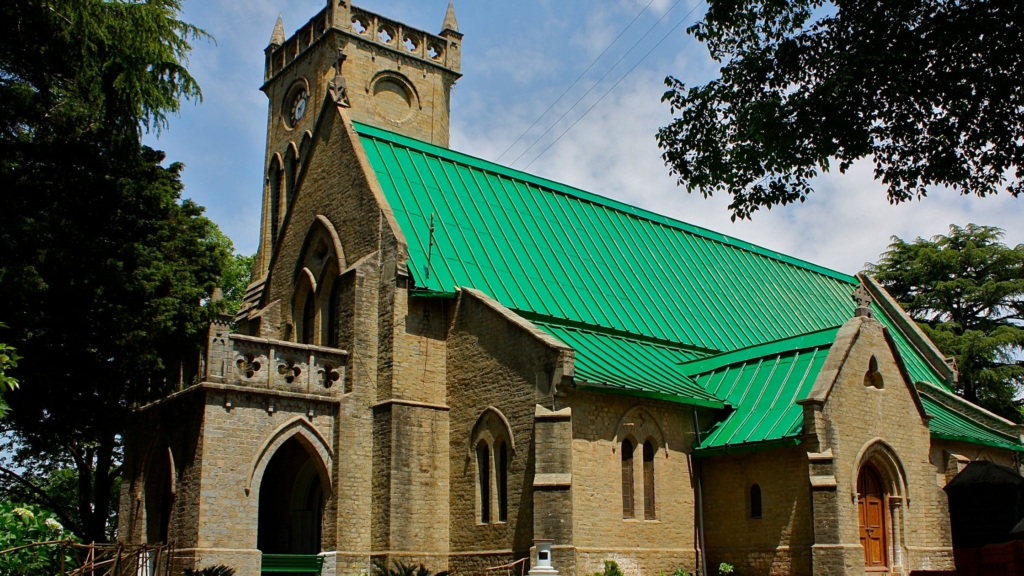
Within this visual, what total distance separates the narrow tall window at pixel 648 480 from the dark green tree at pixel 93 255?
9848mm

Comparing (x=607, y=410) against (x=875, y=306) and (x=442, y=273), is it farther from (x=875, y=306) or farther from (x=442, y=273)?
(x=875, y=306)

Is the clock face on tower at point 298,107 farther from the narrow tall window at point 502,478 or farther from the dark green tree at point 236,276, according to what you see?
the narrow tall window at point 502,478

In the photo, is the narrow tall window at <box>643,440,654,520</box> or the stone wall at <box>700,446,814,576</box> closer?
the stone wall at <box>700,446,814,576</box>

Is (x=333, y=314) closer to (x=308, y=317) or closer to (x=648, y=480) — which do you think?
(x=308, y=317)

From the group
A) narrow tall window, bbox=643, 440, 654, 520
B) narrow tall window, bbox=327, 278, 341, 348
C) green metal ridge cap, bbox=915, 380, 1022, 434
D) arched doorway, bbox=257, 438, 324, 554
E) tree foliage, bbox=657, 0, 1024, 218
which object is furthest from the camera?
green metal ridge cap, bbox=915, 380, 1022, 434

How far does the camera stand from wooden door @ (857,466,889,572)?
21281mm

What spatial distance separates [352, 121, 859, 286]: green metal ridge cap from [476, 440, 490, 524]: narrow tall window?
30.2 ft

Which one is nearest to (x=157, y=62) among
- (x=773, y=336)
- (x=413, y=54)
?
(x=773, y=336)

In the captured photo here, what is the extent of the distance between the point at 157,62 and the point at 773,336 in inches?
751

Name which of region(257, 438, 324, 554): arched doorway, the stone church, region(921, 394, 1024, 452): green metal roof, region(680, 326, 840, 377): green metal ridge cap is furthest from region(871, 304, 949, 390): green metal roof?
region(257, 438, 324, 554): arched doorway

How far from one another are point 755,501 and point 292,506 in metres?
10.8

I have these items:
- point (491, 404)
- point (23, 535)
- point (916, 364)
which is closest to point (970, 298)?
point (916, 364)

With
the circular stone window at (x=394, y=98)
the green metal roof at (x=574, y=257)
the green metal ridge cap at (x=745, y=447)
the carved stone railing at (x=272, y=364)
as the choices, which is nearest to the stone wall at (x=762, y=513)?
the green metal ridge cap at (x=745, y=447)

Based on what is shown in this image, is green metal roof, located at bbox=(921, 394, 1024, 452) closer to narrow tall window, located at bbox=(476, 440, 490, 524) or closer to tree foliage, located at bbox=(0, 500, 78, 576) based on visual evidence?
narrow tall window, located at bbox=(476, 440, 490, 524)
